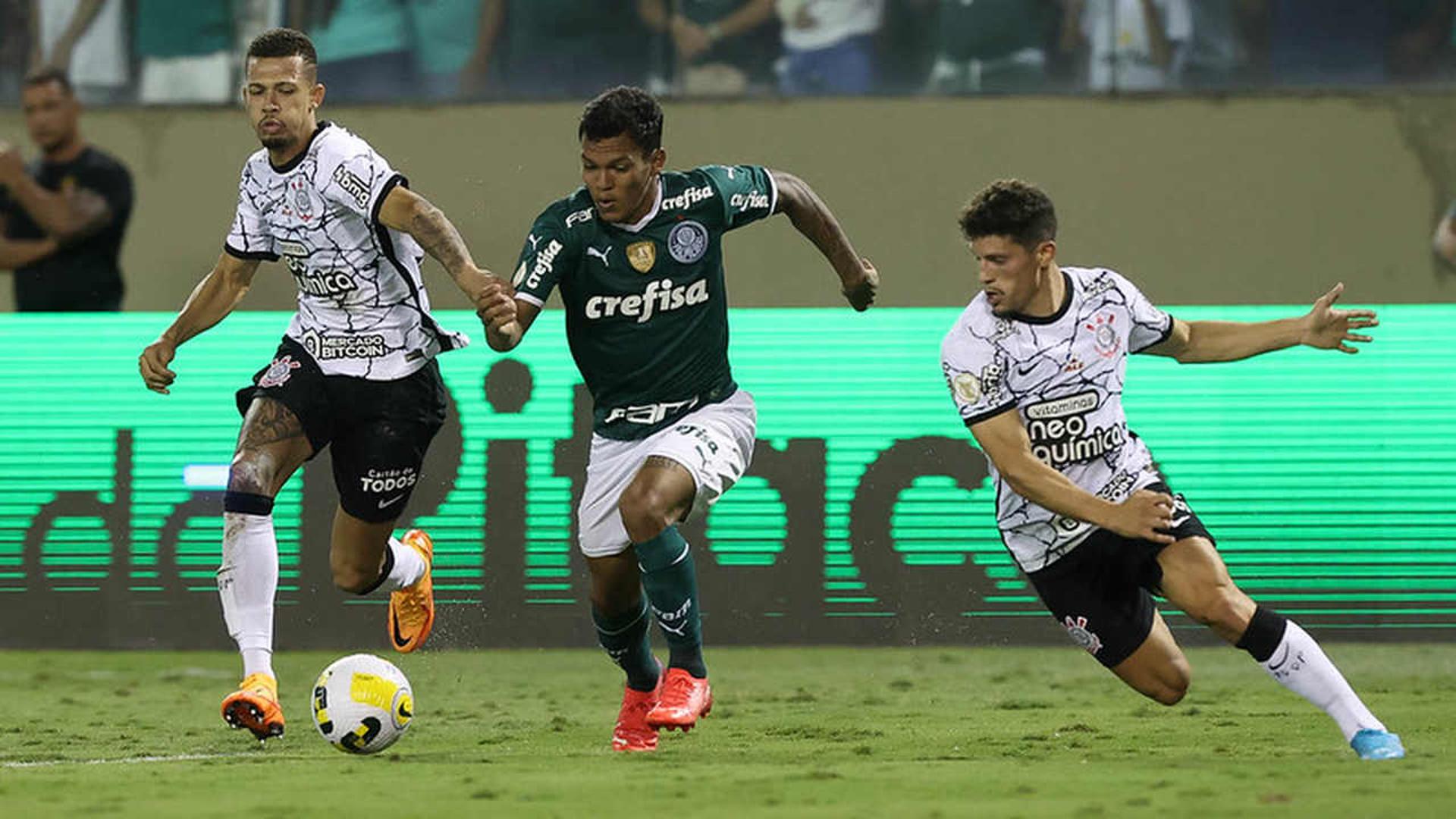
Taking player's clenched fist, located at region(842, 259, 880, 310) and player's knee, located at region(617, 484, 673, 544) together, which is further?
player's clenched fist, located at region(842, 259, 880, 310)

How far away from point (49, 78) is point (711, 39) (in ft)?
11.0

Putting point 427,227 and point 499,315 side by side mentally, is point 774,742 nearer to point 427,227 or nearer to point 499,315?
point 499,315

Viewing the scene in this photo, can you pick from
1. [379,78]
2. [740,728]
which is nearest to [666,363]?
[740,728]

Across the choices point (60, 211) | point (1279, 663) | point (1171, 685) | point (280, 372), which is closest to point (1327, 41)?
point (1171, 685)

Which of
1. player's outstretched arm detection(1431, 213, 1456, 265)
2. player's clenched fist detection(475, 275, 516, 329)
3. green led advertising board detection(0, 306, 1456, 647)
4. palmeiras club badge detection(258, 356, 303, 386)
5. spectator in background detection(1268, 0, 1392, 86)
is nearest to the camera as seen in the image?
player's clenched fist detection(475, 275, 516, 329)

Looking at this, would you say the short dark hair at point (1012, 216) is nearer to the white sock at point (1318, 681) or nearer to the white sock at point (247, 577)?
the white sock at point (1318, 681)

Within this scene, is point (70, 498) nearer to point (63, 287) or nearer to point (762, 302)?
point (63, 287)

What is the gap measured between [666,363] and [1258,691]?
3.26 metres

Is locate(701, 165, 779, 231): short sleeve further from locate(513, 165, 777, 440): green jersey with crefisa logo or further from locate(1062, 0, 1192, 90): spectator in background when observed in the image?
locate(1062, 0, 1192, 90): spectator in background

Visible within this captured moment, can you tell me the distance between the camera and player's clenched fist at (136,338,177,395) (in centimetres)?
780

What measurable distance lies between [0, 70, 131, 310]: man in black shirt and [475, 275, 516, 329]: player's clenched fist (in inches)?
214

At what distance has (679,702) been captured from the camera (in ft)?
22.7

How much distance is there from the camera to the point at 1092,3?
1151 centimetres

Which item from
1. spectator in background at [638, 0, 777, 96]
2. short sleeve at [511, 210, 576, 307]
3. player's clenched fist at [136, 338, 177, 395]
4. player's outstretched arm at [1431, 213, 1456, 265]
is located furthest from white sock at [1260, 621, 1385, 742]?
spectator in background at [638, 0, 777, 96]
